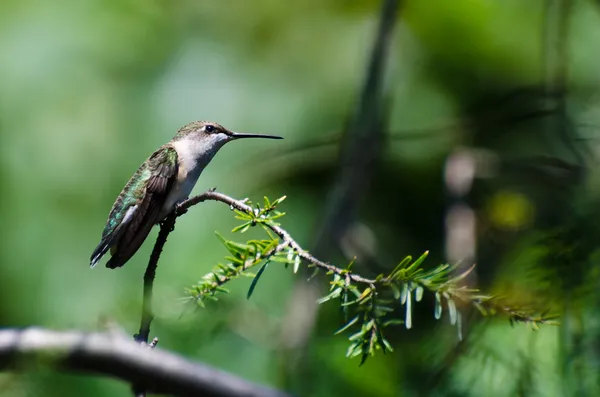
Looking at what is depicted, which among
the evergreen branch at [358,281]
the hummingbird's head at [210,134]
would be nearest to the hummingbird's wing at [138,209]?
the hummingbird's head at [210,134]

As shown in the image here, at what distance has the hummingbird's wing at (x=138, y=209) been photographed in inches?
59.5

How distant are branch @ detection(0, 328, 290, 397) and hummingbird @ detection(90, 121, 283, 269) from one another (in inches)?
17.2

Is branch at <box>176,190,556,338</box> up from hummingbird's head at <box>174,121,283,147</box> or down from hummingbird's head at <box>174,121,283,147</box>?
down

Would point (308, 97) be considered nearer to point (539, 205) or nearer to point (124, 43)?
point (124, 43)

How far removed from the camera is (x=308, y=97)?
3.97 meters

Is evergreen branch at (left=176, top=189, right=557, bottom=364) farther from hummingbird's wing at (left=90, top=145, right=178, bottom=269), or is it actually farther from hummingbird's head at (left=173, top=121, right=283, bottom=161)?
hummingbird's head at (left=173, top=121, right=283, bottom=161)

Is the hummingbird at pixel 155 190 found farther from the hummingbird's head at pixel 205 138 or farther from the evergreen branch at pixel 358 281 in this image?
the evergreen branch at pixel 358 281

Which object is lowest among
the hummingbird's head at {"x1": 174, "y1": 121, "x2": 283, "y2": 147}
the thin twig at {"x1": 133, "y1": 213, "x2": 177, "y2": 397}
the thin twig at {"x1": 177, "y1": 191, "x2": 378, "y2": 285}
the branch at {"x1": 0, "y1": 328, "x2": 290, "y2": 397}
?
the branch at {"x1": 0, "y1": 328, "x2": 290, "y2": 397}

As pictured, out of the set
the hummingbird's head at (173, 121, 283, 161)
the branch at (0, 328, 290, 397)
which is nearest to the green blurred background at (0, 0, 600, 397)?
the hummingbird's head at (173, 121, 283, 161)

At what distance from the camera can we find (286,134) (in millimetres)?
3807

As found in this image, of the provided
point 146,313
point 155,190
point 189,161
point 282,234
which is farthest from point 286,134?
point 146,313

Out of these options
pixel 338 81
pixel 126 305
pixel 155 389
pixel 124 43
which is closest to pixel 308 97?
pixel 338 81

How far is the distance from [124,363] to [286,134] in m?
2.88

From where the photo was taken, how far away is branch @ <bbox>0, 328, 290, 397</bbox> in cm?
96
